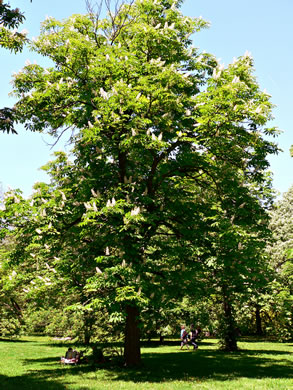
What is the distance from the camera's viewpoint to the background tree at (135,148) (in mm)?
13734

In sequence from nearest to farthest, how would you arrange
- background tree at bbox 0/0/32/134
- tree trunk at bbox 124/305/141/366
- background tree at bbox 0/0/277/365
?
background tree at bbox 0/0/32/134 → background tree at bbox 0/0/277/365 → tree trunk at bbox 124/305/141/366

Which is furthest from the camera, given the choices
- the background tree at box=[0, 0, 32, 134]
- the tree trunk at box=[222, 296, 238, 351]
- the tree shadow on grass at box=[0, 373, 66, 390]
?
the tree trunk at box=[222, 296, 238, 351]

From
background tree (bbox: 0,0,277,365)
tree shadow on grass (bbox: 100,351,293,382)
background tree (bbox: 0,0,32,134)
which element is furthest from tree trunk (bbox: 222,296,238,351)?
background tree (bbox: 0,0,32,134)

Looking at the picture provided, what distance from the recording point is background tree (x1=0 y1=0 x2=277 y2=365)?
13.7 meters

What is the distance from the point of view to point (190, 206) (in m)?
17.1

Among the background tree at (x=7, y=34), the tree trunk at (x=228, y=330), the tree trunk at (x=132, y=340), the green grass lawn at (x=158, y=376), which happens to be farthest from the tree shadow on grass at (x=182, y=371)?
the background tree at (x=7, y=34)

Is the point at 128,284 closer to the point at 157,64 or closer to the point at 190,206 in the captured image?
the point at 190,206

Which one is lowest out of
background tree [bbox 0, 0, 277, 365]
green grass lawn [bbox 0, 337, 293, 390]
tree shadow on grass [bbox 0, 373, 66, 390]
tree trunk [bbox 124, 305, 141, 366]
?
tree shadow on grass [bbox 0, 373, 66, 390]

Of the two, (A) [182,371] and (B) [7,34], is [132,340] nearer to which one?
(A) [182,371]

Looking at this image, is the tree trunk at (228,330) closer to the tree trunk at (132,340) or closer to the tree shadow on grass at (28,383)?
the tree trunk at (132,340)

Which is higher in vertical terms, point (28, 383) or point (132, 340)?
point (132, 340)

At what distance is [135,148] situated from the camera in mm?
13695

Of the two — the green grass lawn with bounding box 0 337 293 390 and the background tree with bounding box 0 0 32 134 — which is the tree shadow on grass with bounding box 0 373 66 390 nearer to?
the green grass lawn with bounding box 0 337 293 390

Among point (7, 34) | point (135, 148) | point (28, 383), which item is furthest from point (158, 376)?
point (7, 34)
